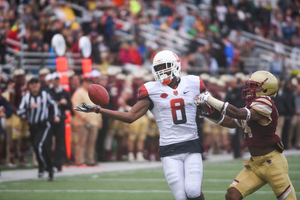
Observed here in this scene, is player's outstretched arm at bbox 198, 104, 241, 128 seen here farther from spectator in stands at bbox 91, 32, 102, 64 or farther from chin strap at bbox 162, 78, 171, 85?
spectator in stands at bbox 91, 32, 102, 64

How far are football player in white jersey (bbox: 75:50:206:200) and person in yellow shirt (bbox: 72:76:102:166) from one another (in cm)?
636

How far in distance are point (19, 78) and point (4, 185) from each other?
368 cm

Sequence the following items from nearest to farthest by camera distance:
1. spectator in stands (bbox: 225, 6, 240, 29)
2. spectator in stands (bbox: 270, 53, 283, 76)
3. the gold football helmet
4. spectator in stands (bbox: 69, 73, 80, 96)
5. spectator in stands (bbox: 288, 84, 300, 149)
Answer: the gold football helmet, spectator in stands (bbox: 69, 73, 80, 96), spectator in stands (bbox: 288, 84, 300, 149), spectator in stands (bbox: 270, 53, 283, 76), spectator in stands (bbox: 225, 6, 240, 29)

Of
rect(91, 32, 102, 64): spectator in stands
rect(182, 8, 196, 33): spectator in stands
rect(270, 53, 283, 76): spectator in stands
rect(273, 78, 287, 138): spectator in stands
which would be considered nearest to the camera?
rect(91, 32, 102, 64): spectator in stands

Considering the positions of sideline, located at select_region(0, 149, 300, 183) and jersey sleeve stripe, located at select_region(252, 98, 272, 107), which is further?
sideline, located at select_region(0, 149, 300, 183)

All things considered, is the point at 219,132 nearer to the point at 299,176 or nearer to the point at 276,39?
the point at 299,176

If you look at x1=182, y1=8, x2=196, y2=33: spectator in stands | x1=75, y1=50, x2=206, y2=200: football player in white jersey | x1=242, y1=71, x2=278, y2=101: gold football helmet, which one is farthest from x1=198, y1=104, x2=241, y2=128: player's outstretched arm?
x1=182, y1=8, x2=196, y2=33: spectator in stands

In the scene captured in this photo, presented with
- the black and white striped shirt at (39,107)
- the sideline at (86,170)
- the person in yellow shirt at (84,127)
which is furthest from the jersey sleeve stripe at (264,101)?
the person in yellow shirt at (84,127)

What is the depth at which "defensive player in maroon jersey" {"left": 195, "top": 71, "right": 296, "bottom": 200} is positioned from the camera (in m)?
4.89

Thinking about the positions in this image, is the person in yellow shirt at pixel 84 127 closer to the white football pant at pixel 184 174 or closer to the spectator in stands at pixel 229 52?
the white football pant at pixel 184 174

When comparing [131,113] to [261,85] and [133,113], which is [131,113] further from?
[261,85]

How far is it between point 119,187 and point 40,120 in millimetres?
2346

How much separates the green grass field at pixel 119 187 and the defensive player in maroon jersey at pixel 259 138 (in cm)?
218

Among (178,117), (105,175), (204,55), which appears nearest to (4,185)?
(105,175)
